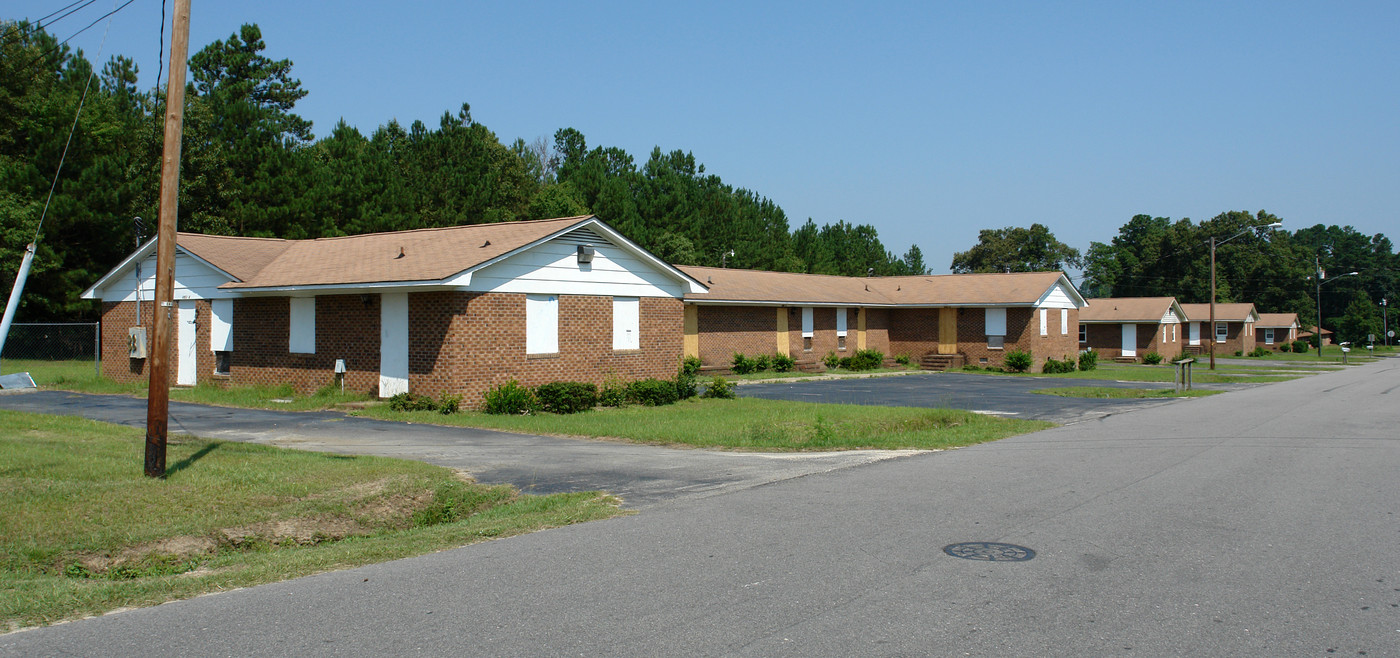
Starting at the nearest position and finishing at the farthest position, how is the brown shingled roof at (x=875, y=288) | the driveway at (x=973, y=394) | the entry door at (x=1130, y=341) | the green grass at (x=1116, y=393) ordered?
1. the driveway at (x=973, y=394)
2. the green grass at (x=1116, y=393)
3. the brown shingled roof at (x=875, y=288)
4. the entry door at (x=1130, y=341)

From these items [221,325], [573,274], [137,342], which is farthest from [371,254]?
[137,342]

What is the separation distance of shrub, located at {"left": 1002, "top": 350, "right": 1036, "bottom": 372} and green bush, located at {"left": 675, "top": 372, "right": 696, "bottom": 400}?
69.2 feet

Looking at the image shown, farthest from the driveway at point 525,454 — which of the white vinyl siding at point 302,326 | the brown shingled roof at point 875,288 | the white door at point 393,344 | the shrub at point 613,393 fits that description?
the brown shingled roof at point 875,288

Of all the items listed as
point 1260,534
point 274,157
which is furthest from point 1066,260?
point 1260,534

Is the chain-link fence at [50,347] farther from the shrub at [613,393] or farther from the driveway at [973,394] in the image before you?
the driveway at [973,394]

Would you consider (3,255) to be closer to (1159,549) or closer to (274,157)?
(274,157)

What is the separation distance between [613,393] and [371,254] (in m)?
7.10

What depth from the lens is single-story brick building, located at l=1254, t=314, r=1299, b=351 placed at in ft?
262

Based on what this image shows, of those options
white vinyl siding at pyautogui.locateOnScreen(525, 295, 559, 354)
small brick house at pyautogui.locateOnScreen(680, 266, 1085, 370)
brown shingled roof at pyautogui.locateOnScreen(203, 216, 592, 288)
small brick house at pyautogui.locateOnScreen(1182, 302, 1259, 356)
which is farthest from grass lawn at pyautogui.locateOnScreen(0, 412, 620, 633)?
small brick house at pyautogui.locateOnScreen(1182, 302, 1259, 356)

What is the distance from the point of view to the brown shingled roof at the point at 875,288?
3791cm

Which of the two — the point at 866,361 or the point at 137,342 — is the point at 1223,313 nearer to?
the point at 866,361

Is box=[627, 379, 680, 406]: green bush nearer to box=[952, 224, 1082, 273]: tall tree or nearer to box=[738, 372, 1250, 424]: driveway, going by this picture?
box=[738, 372, 1250, 424]: driveway

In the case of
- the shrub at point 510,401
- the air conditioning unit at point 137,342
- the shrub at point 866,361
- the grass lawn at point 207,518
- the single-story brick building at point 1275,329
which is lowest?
the grass lawn at point 207,518

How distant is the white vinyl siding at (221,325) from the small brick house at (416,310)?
46 mm
